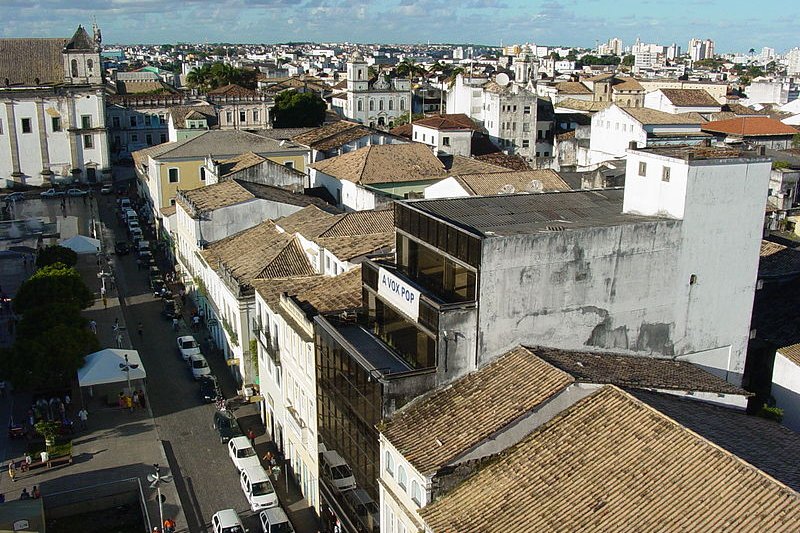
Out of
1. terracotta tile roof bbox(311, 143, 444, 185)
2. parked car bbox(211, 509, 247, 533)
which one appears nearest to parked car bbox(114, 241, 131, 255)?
terracotta tile roof bbox(311, 143, 444, 185)

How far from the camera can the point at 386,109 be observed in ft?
388

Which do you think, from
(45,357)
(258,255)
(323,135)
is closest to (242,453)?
(45,357)

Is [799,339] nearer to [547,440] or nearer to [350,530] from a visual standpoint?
[547,440]

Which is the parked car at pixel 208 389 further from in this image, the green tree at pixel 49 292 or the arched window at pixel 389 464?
the arched window at pixel 389 464

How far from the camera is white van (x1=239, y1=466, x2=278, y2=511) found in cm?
2780

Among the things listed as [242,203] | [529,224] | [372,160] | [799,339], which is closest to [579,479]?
[529,224]

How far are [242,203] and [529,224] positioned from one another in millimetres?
25332

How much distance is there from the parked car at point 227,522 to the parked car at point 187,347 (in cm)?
1459

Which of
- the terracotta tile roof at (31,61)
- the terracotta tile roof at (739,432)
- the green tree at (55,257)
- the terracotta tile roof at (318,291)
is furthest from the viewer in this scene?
the terracotta tile roof at (31,61)

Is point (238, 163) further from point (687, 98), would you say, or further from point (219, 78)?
point (219, 78)

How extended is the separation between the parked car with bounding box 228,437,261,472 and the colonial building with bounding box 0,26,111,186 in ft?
218

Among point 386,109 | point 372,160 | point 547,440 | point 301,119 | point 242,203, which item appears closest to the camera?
point 547,440

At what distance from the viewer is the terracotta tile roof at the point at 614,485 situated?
50.2 ft

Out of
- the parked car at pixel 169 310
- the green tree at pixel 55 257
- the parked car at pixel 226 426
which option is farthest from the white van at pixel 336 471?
the green tree at pixel 55 257
